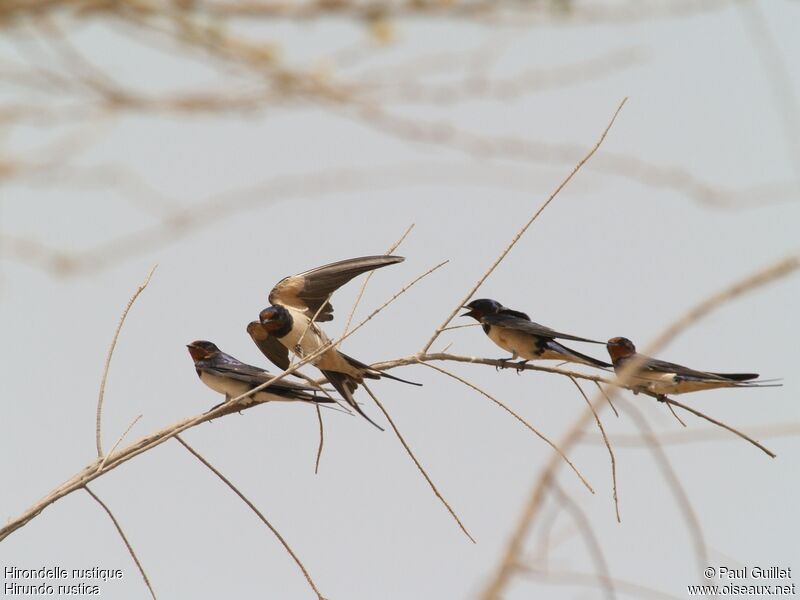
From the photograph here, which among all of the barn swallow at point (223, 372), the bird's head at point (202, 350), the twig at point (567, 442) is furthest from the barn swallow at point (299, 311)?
the twig at point (567, 442)

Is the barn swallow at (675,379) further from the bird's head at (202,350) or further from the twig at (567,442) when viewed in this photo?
the twig at (567,442)

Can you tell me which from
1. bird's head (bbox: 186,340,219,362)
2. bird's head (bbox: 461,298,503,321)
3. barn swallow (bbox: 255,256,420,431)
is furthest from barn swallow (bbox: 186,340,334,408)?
bird's head (bbox: 461,298,503,321)

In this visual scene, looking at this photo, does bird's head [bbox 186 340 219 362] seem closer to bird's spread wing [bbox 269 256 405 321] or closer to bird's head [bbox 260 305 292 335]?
bird's spread wing [bbox 269 256 405 321]

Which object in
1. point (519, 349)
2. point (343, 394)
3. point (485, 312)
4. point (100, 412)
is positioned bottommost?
point (100, 412)

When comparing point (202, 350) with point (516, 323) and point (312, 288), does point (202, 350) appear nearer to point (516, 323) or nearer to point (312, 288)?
point (312, 288)

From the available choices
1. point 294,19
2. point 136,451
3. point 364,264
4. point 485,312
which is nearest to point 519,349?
point 485,312

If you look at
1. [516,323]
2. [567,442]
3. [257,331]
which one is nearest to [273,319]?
[257,331]

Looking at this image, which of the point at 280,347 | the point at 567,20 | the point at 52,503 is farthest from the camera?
the point at 280,347

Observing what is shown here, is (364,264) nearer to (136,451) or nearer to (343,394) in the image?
(343,394)
